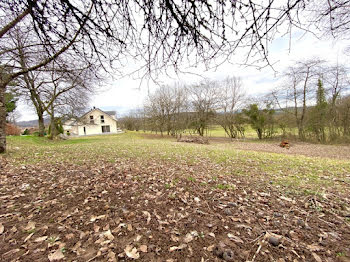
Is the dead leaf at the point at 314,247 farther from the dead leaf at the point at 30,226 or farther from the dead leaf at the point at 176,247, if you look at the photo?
the dead leaf at the point at 30,226

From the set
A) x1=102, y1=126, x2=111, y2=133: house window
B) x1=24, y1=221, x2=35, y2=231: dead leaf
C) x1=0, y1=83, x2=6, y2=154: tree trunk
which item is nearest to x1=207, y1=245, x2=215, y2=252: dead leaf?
x1=24, y1=221, x2=35, y2=231: dead leaf

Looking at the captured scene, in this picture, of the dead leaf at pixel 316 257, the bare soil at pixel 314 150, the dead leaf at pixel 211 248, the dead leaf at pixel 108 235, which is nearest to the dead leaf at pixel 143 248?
the dead leaf at pixel 108 235

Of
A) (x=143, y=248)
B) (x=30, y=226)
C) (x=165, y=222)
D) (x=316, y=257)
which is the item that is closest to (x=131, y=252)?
(x=143, y=248)

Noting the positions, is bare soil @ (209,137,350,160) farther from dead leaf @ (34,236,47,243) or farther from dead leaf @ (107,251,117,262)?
dead leaf @ (34,236,47,243)

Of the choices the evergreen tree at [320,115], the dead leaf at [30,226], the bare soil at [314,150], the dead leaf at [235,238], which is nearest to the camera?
the dead leaf at [235,238]

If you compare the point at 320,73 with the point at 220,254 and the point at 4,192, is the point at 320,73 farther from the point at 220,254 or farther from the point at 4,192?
the point at 4,192

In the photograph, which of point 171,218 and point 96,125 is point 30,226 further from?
point 96,125

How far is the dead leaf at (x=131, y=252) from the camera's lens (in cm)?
142

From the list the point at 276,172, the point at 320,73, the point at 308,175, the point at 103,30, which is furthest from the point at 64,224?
the point at 320,73

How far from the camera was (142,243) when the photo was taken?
158cm

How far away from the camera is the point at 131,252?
1465 mm

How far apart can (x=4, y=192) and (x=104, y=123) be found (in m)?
35.6

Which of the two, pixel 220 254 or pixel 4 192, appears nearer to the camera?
pixel 220 254

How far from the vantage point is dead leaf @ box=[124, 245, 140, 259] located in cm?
142
